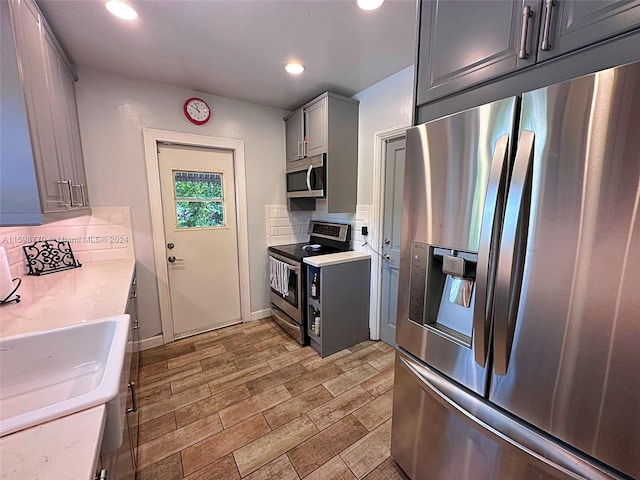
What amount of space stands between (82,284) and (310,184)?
77.1 inches

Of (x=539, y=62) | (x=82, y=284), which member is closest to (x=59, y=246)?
(x=82, y=284)

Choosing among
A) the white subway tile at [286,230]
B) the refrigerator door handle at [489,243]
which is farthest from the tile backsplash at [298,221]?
the refrigerator door handle at [489,243]

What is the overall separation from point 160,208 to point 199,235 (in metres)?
0.46

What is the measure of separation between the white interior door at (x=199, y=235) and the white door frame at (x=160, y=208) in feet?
0.21

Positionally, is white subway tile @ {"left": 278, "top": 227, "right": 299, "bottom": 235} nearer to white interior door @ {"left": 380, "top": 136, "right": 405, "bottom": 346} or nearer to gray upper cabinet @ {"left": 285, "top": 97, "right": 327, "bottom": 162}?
gray upper cabinet @ {"left": 285, "top": 97, "right": 327, "bottom": 162}

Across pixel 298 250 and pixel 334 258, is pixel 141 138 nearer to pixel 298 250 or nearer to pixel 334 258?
pixel 298 250

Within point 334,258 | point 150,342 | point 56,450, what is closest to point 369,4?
point 334,258

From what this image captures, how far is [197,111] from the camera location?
265cm

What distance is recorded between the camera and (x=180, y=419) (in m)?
1.83

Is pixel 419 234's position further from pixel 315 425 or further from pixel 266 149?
pixel 266 149

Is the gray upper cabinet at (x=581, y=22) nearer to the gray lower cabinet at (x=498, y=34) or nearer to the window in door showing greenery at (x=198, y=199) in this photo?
the gray lower cabinet at (x=498, y=34)

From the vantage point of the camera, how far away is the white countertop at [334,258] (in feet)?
8.00

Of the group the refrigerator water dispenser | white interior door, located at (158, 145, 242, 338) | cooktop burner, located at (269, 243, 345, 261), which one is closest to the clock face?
white interior door, located at (158, 145, 242, 338)

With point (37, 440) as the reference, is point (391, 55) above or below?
above
